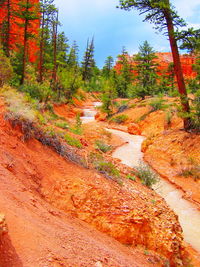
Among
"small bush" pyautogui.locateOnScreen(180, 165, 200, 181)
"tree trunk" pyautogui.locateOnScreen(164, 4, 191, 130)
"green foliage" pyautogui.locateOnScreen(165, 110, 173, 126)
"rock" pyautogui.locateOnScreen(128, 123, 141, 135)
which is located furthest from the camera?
"rock" pyautogui.locateOnScreen(128, 123, 141, 135)

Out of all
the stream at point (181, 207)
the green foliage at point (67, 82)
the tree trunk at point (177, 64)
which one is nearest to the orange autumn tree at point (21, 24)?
the green foliage at point (67, 82)

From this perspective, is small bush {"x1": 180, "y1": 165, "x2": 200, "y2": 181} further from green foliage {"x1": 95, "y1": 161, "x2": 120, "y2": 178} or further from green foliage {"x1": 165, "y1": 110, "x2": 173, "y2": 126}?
green foliage {"x1": 165, "y1": 110, "x2": 173, "y2": 126}

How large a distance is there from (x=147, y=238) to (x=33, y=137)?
12.1 feet

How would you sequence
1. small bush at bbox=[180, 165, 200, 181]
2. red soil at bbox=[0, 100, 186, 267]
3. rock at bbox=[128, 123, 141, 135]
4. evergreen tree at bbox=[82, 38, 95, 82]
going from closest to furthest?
red soil at bbox=[0, 100, 186, 267]
small bush at bbox=[180, 165, 200, 181]
rock at bbox=[128, 123, 141, 135]
evergreen tree at bbox=[82, 38, 95, 82]

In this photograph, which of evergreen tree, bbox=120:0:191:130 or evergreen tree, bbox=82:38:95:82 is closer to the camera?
evergreen tree, bbox=120:0:191:130

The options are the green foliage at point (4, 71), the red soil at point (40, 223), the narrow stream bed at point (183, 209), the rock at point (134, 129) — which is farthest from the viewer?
the rock at point (134, 129)

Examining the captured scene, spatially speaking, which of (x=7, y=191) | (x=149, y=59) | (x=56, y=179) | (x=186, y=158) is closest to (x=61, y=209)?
(x=56, y=179)

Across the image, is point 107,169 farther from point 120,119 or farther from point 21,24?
point 21,24

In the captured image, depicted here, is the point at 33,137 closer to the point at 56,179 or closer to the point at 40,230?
the point at 56,179

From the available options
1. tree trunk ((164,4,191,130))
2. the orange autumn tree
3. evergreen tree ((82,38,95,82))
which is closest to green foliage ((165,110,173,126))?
tree trunk ((164,4,191,130))

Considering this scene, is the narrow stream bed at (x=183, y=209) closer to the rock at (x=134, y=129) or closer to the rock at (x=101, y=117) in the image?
the rock at (x=134, y=129)

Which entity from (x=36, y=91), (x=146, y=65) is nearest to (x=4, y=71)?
(x=36, y=91)

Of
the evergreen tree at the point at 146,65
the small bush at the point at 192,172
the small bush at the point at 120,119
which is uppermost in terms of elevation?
the evergreen tree at the point at 146,65

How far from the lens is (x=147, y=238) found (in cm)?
468
